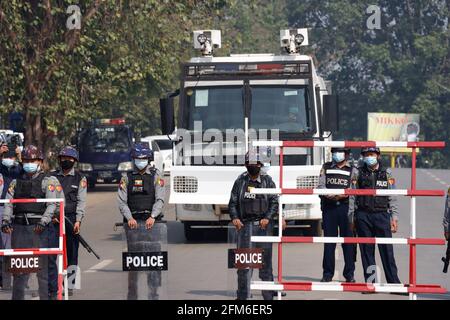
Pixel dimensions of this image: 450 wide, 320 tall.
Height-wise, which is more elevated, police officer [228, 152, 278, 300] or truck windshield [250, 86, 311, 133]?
truck windshield [250, 86, 311, 133]

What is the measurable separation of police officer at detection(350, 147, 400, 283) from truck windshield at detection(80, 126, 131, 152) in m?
25.4

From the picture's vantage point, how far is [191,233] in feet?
75.0

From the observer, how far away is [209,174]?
21.3 metres

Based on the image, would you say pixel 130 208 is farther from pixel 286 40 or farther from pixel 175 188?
pixel 286 40

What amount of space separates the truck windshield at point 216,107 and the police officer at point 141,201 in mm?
7064

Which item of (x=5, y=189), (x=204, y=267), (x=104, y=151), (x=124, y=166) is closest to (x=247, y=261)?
(x=5, y=189)

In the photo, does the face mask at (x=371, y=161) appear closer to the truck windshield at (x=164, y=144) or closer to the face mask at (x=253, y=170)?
the face mask at (x=253, y=170)

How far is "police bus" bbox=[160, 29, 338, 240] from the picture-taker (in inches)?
839

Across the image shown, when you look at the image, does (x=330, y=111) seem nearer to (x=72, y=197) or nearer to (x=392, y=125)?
(x=72, y=197)

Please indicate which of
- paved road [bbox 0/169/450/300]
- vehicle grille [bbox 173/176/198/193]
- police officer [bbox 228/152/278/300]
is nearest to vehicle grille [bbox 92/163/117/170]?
paved road [bbox 0/169/450/300]

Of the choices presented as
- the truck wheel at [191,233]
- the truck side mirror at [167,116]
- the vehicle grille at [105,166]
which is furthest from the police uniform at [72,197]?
the vehicle grille at [105,166]

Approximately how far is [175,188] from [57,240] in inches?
281

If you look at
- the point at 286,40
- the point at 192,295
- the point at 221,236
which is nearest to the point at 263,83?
the point at 286,40

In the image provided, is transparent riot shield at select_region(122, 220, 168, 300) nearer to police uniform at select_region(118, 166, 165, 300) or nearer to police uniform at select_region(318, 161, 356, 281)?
police uniform at select_region(118, 166, 165, 300)
